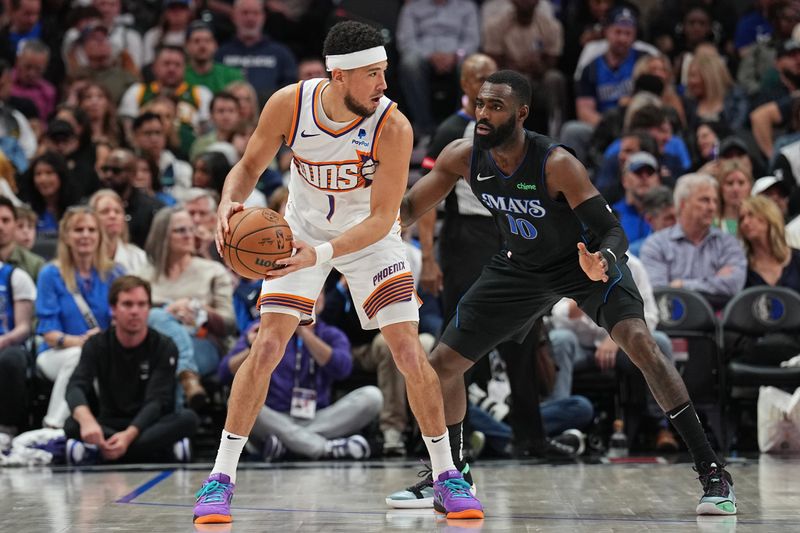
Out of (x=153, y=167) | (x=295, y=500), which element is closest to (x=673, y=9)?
(x=153, y=167)

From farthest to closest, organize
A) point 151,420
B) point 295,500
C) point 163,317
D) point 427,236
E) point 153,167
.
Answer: point 153,167 < point 163,317 < point 151,420 < point 427,236 < point 295,500

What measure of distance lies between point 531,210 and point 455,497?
1328 mm

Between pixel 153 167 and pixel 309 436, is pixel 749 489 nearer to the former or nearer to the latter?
pixel 309 436

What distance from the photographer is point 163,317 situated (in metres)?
8.72

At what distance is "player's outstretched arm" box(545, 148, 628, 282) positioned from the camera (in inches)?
217

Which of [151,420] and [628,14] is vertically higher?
[628,14]

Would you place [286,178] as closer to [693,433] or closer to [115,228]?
[115,228]

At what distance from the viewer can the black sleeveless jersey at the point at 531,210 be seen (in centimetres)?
570

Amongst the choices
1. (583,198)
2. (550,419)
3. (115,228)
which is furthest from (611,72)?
(583,198)

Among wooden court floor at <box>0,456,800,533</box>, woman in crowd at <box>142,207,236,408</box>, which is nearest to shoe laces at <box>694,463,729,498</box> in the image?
wooden court floor at <box>0,456,800,533</box>

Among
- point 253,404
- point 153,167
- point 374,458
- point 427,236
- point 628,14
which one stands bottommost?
point 374,458

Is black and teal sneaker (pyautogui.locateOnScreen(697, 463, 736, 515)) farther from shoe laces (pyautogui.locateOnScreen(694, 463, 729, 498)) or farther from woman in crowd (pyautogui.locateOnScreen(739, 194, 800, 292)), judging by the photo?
woman in crowd (pyautogui.locateOnScreen(739, 194, 800, 292))

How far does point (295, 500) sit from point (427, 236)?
6.97 feet

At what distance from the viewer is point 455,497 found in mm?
5398
